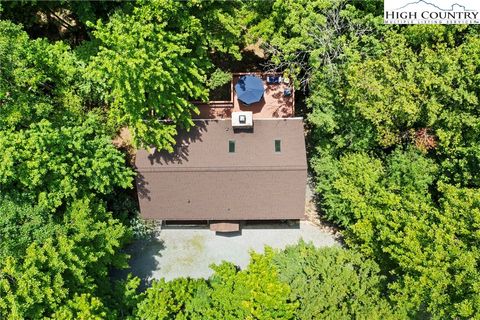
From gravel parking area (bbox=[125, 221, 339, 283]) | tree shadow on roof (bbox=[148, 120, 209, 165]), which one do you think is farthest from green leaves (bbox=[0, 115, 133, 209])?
gravel parking area (bbox=[125, 221, 339, 283])

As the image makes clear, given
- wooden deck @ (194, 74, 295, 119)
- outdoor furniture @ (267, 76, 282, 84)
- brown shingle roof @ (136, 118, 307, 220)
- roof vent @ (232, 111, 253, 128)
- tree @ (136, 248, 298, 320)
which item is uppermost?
outdoor furniture @ (267, 76, 282, 84)

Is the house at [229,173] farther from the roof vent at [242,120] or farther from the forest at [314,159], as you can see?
the forest at [314,159]

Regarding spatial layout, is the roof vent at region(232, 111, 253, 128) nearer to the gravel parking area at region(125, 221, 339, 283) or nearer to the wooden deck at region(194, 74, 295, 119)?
the wooden deck at region(194, 74, 295, 119)

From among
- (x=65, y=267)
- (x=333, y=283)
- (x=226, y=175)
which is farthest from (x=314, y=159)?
(x=65, y=267)

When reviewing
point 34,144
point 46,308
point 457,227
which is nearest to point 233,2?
point 34,144

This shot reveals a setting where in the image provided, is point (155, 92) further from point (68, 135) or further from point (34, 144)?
point (34, 144)
